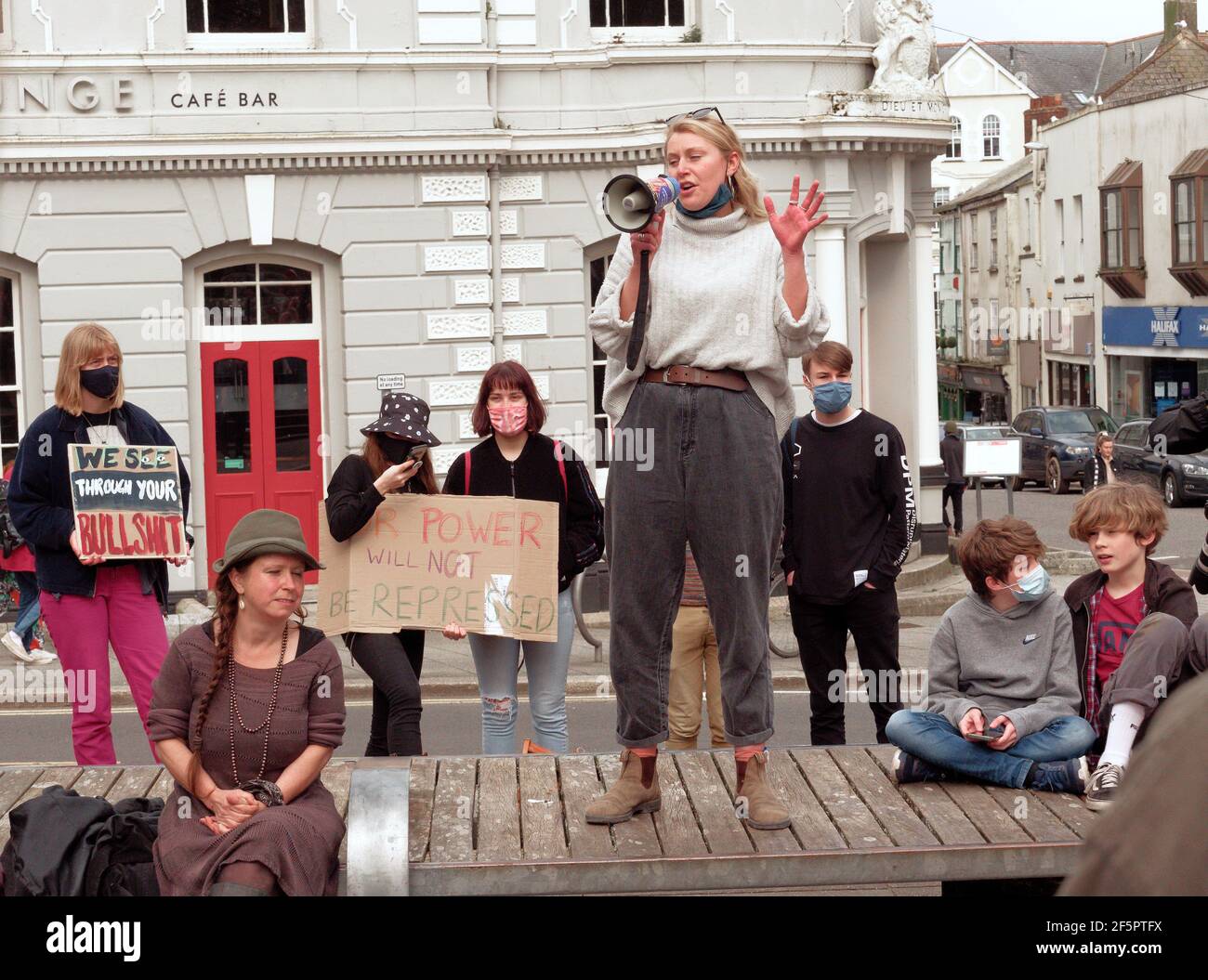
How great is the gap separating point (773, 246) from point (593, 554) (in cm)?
259

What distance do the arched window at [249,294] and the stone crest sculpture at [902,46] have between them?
6.56m

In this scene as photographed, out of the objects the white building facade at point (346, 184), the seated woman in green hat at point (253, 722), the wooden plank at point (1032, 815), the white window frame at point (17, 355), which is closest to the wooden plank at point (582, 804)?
the seated woman in green hat at point (253, 722)

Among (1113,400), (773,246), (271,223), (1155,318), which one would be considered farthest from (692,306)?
(1113,400)

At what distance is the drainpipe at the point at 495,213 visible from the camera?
1734cm

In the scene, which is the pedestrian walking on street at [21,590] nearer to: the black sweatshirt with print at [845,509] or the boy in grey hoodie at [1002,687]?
the black sweatshirt with print at [845,509]

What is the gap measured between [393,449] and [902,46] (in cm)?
1208

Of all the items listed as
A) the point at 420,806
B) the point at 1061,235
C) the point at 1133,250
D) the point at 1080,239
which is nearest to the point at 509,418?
the point at 420,806

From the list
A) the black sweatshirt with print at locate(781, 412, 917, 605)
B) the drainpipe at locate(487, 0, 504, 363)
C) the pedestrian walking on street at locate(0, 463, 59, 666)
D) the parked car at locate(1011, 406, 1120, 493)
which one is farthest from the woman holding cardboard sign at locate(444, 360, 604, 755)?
the parked car at locate(1011, 406, 1120, 493)

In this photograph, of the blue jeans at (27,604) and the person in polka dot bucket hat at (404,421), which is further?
the blue jeans at (27,604)

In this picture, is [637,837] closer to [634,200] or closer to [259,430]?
[634,200]

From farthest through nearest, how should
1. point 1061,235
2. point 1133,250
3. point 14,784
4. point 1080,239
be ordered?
point 1061,235 → point 1080,239 → point 1133,250 → point 14,784

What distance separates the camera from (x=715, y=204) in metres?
5.47

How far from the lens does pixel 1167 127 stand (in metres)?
47.1
